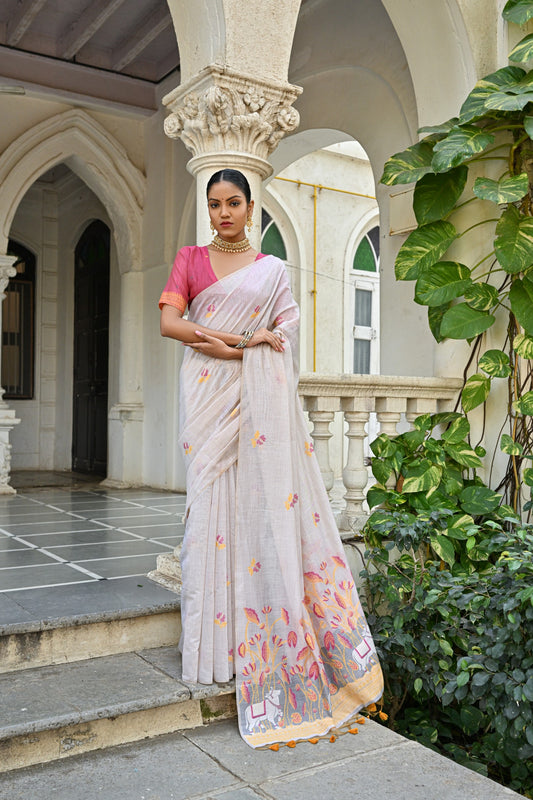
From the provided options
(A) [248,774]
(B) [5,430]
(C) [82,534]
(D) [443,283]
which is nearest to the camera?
(A) [248,774]

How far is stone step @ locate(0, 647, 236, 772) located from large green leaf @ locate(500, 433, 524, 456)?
1948mm

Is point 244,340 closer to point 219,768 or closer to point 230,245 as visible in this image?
point 230,245

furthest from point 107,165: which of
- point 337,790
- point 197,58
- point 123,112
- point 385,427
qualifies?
point 337,790

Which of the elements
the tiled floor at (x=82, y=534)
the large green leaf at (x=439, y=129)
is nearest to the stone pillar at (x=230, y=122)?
the large green leaf at (x=439, y=129)

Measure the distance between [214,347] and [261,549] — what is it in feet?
2.44

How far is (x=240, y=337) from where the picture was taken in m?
2.84

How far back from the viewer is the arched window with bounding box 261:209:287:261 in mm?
9922

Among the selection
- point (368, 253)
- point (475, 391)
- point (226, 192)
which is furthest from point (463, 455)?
point (368, 253)

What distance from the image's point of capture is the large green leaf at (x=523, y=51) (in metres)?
3.96

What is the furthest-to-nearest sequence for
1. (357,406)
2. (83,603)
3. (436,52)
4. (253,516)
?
(436,52), (357,406), (83,603), (253,516)

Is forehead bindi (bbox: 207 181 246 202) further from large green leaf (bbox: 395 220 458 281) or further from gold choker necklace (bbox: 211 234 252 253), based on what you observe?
large green leaf (bbox: 395 220 458 281)

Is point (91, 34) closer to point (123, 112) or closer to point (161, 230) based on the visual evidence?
point (123, 112)

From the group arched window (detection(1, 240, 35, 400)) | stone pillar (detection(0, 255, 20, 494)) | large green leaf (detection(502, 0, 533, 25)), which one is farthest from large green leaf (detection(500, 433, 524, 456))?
arched window (detection(1, 240, 35, 400))

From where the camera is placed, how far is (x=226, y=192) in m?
2.77
